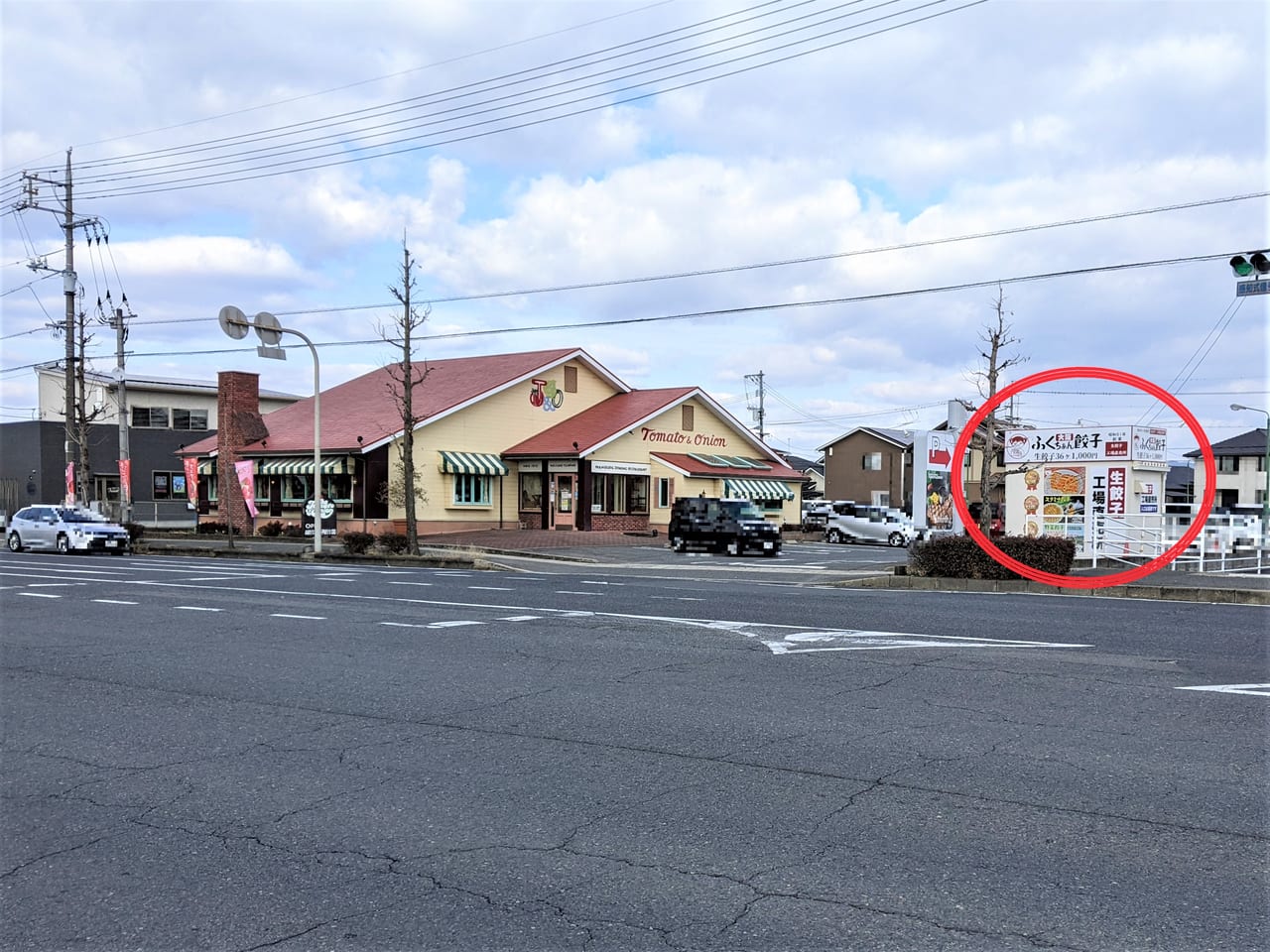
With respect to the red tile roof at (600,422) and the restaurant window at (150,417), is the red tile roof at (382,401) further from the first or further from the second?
the restaurant window at (150,417)

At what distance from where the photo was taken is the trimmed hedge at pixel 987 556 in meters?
19.2

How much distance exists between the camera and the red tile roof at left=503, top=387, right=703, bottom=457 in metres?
A: 40.5

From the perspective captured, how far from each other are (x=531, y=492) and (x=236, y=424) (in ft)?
42.5

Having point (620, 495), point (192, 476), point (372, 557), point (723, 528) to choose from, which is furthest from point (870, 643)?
point (192, 476)

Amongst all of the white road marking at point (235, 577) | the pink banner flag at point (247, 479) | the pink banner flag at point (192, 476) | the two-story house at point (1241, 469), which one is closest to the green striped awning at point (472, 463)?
the pink banner flag at point (247, 479)

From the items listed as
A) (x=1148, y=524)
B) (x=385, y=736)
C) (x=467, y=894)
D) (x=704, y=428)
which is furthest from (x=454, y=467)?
(x=467, y=894)

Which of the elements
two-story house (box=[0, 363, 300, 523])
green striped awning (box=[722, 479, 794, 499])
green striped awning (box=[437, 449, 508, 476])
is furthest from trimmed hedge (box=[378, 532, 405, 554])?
two-story house (box=[0, 363, 300, 523])

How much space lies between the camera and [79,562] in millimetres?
26719

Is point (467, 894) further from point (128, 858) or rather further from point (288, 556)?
point (288, 556)

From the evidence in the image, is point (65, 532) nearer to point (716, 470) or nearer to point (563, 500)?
point (563, 500)

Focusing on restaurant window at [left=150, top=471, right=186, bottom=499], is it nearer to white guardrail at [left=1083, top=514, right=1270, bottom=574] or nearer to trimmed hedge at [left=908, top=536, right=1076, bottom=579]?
trimmed hedge at [left=908, top=536, right=1076, bottom=579]

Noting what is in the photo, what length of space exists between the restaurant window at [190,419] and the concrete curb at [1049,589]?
176 ft

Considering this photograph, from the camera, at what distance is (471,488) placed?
40656 mm

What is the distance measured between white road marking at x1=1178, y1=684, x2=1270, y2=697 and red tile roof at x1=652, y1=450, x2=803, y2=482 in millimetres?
34340
